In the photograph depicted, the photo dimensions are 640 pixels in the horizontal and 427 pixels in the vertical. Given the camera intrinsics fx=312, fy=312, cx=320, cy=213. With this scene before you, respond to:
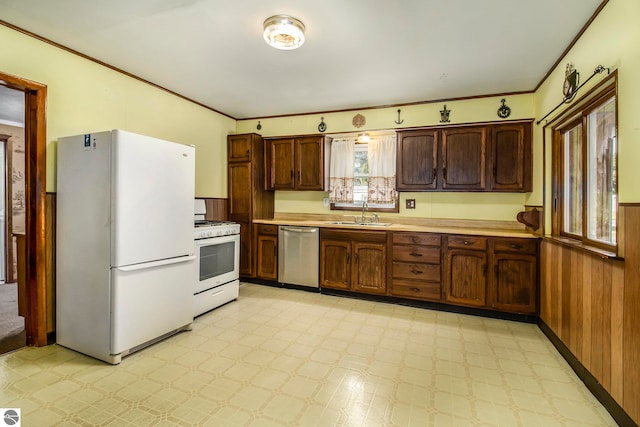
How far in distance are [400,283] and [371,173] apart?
149 cm

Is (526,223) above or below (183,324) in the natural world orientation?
above

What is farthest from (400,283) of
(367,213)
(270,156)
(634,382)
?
(270,156)

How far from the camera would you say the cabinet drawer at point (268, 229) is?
4.26m

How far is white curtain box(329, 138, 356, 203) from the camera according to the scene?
4.31 m

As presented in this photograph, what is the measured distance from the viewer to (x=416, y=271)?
11.6 ft

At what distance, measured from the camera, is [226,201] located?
4594 mm

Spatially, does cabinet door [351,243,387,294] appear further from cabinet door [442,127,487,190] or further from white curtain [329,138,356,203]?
cabinet door [442,127,487,190]

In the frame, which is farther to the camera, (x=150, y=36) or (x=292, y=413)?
(x=150, y=36)

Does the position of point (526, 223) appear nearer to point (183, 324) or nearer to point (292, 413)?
point (292, 413)

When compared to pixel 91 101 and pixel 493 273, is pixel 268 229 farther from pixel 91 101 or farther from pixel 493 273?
pixel 493 273

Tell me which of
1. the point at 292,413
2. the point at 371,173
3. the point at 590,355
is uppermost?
the point at 371,173

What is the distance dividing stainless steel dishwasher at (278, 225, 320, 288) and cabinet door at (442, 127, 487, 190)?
174 cm

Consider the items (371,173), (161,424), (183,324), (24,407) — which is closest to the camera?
(161,424)

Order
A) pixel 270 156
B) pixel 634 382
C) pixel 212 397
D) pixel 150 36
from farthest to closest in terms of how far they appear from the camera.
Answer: pixel 270 156
pixel 150 36
pixel 212 397
pixel 634 382
